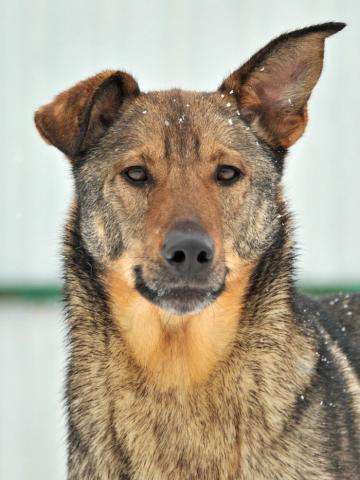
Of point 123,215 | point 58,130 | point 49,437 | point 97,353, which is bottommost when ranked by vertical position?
point 49,437

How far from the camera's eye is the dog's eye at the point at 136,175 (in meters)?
3.98

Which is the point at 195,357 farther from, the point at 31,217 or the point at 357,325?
the point at 31,217

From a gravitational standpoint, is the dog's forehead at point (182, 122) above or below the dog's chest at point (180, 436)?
above

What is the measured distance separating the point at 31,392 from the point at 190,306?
4.33 metres

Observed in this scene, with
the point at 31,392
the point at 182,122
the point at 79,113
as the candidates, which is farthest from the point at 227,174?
the point at 31,392

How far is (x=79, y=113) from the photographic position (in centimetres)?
395

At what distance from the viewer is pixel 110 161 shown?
13.4 ft

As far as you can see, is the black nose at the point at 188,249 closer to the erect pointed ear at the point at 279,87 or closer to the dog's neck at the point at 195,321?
the dog's neck at the point at 195,321

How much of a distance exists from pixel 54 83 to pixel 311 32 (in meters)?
4.37

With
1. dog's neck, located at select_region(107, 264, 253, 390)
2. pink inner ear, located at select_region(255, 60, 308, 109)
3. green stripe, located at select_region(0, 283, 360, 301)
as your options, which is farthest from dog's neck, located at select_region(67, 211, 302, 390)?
green stripe, located at select_region(0, 283, 360, 301)

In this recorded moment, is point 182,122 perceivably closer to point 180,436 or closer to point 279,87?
point 279,87

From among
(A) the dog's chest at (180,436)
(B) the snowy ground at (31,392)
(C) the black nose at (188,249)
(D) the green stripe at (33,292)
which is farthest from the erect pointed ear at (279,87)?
(D) the green stripe at (33,292)

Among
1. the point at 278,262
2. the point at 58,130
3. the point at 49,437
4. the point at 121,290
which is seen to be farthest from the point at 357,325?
the point at 49,437

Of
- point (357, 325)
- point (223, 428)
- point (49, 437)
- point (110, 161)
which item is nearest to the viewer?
point (223, 428)
